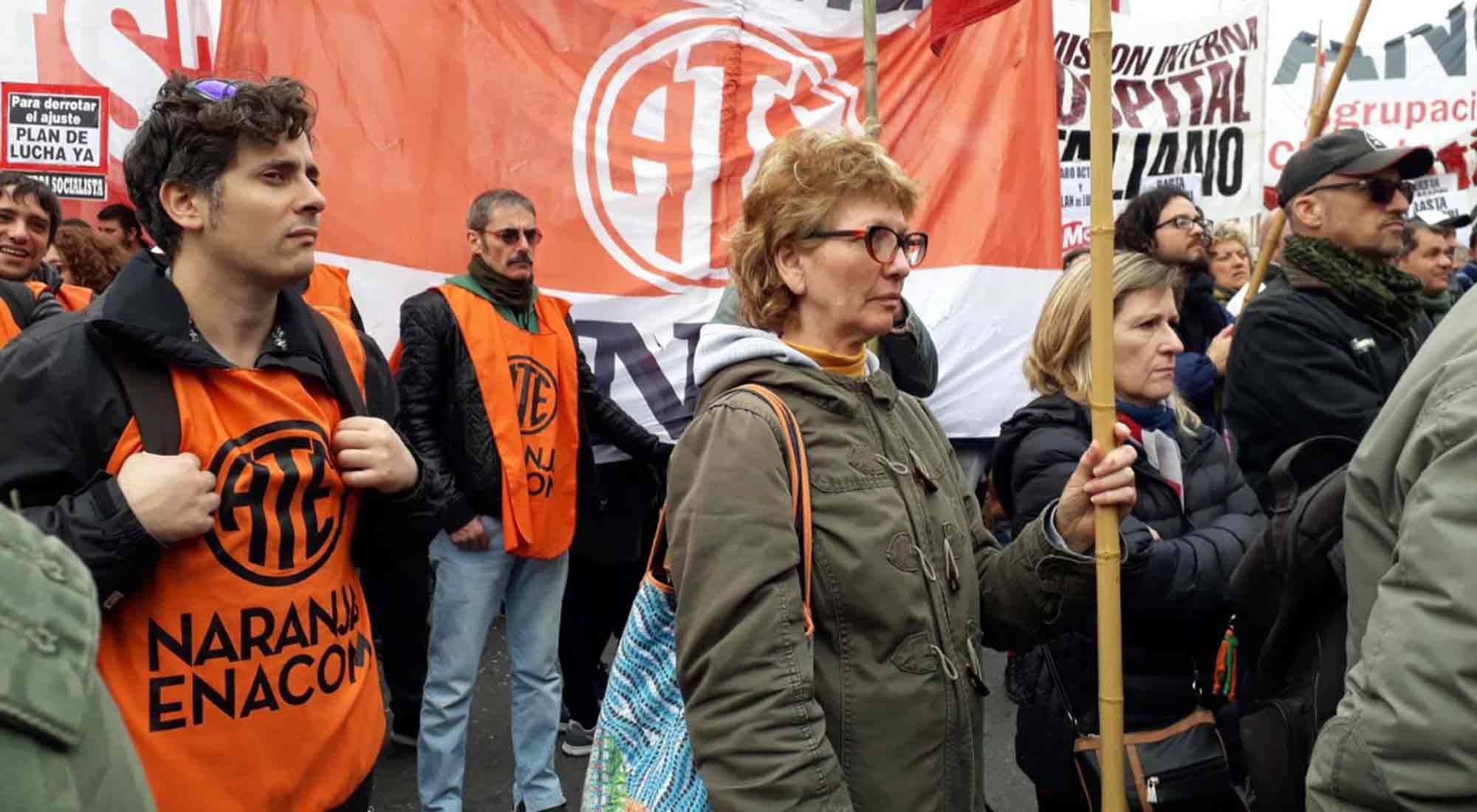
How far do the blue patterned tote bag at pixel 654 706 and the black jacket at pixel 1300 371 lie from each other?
6.04 ft

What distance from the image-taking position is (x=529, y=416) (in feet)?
14.3

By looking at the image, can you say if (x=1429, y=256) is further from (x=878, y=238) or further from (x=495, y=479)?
(x=878, y=238)

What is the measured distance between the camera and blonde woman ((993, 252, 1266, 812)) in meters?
2.62

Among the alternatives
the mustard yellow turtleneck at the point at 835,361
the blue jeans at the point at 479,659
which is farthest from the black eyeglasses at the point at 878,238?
the blue jeans at the point at 479,659

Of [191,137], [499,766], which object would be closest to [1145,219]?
[499,766]

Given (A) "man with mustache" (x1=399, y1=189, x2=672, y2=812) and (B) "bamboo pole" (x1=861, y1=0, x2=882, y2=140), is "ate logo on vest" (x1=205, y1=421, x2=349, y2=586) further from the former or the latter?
(B) "bamboo pole" (x1=861, y1=0, x2=882, y2=140)

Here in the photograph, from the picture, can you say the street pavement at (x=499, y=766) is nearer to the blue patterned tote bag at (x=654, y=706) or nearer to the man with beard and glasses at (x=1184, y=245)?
the man with beard and glasses at (x=1184, y=245)

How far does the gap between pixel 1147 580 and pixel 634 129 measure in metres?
3.34

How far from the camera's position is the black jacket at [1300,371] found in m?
3.31

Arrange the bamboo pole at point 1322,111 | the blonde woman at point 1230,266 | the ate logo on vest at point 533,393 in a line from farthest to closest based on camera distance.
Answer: the blonde woman at point 1230,266, the ate logo on vest at point 533,393, the bamboo pole at point 1322,111

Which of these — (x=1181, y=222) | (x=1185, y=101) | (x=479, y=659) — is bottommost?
(x=479, y=659)

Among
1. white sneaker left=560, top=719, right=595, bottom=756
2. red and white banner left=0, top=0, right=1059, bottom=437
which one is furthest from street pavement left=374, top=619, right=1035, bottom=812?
red and white banner left=0, top=0, right=1059, bottom=437

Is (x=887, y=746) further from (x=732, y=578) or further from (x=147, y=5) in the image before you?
(x=147, y=5)

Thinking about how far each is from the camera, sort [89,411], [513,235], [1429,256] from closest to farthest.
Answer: [89,411] → [513,235] → [1429,256]
